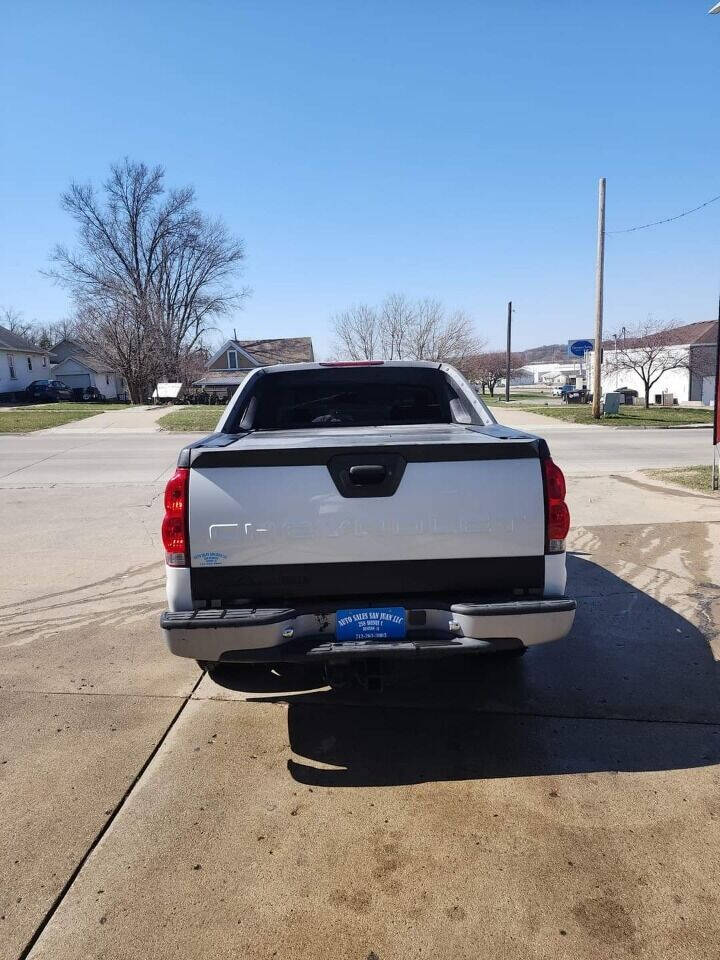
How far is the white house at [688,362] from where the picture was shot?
39406mm

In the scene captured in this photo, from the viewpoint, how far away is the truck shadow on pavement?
319 centimetres

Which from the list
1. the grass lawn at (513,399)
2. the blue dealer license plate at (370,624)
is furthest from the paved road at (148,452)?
the grass lawn at (513,399)

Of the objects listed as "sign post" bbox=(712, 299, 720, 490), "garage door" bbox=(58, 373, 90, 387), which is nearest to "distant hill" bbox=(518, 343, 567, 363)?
"garage door" bbox=(58, 373, 90, 387)

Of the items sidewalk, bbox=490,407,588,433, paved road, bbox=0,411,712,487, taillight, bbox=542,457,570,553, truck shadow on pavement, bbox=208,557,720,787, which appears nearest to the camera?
taillight, bbox=542,457,570,553

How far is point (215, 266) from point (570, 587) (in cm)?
5681

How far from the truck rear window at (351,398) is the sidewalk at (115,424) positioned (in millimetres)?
18687

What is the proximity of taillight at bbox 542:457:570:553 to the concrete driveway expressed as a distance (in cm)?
107

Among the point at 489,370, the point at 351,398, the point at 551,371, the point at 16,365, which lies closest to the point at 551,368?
the point at 551,371

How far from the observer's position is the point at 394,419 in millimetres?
5301

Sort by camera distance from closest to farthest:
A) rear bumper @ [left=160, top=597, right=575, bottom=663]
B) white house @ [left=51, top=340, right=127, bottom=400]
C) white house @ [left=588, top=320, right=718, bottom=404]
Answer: rear bumper @ [left=160, top=597, right=575, bottom=663], white house @ [left=588, top=320, right=718, bottom=404], white house @ [left=51, top=340, right=127, bottom=400]

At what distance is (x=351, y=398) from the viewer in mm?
5617

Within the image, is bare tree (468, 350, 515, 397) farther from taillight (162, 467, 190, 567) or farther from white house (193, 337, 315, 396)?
taillight (162, 467, 190, 567)

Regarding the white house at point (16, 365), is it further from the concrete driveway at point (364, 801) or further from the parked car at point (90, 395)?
the concrete driveway at point (364, 801)

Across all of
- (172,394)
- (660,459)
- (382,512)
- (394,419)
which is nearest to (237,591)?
(382,512)
